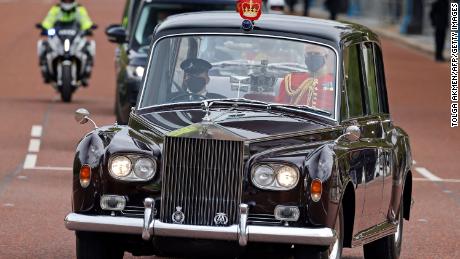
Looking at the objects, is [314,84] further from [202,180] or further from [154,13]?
[154,13]

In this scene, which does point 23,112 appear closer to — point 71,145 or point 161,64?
point 71,145

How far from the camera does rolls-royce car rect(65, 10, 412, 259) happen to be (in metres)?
8.61

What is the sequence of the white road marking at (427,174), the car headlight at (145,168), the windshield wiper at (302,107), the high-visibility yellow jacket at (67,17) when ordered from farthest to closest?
the high-visibility yellow jacket at (67,17) < the white road marking at (427,174) < the windshield wiper at (302,107) < the car headlight at (145,168)

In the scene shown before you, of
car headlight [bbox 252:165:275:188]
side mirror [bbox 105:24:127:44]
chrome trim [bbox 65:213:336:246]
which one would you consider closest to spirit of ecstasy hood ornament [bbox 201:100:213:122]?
car headlight [bbox 252:165:275:188]

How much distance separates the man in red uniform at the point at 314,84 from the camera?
9805mm

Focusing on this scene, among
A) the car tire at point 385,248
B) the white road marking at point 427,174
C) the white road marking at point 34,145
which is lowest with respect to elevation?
the white road marking at point 427,174

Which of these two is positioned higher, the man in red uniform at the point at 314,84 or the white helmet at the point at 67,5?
the white helmet at the point at 67,5

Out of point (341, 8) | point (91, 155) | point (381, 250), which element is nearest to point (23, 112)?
point (381, 250)

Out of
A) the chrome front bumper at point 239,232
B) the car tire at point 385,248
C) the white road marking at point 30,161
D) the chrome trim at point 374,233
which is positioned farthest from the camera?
the white road marking at point 30,161

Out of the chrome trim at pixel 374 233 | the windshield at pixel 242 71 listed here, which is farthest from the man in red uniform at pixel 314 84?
the chrome trim at pixel 374 233

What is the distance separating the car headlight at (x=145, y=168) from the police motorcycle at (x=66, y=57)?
16.7m

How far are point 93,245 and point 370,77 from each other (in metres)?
2.74

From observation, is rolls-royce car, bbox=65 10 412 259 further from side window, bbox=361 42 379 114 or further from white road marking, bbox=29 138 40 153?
white road marking, bbox=29 138 40 153

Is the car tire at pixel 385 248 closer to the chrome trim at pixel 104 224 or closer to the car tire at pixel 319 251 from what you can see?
the car tire at pixel 319 251
